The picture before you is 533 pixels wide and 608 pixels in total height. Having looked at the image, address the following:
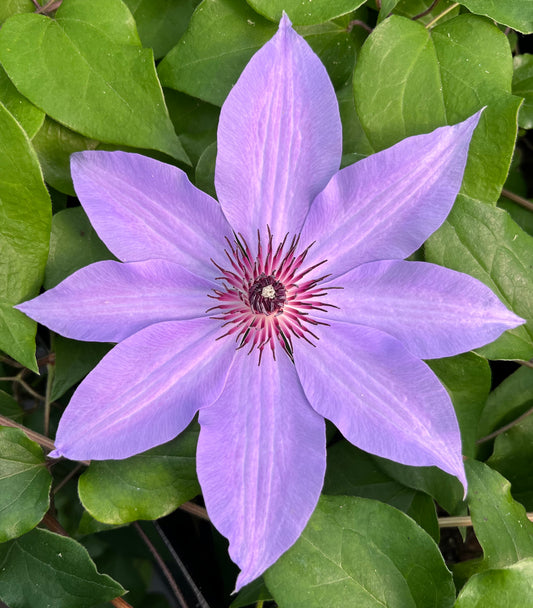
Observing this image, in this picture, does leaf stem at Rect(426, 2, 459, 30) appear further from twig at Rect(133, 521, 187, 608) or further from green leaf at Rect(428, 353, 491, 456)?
twig at Rect(133, 521, 187, 608)

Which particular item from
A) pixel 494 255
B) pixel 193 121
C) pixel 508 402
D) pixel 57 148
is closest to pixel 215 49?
pixel 193 121

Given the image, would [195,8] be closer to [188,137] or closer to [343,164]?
[188,137]

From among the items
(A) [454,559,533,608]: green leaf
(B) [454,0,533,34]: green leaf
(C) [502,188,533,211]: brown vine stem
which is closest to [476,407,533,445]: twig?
(A) [454,559,533,608]: green leaf

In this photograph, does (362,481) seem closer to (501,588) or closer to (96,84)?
(501,588)

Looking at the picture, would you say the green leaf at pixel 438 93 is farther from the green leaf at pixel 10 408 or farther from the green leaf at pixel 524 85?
the green leaf at pixel 10 408

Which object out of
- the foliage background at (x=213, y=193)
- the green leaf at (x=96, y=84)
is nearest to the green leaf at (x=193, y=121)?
the foliage background at (x=213, y=193)

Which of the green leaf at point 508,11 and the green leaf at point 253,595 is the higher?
the green leaf at point 508,11

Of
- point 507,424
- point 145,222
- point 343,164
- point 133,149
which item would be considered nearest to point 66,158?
point 133,149
